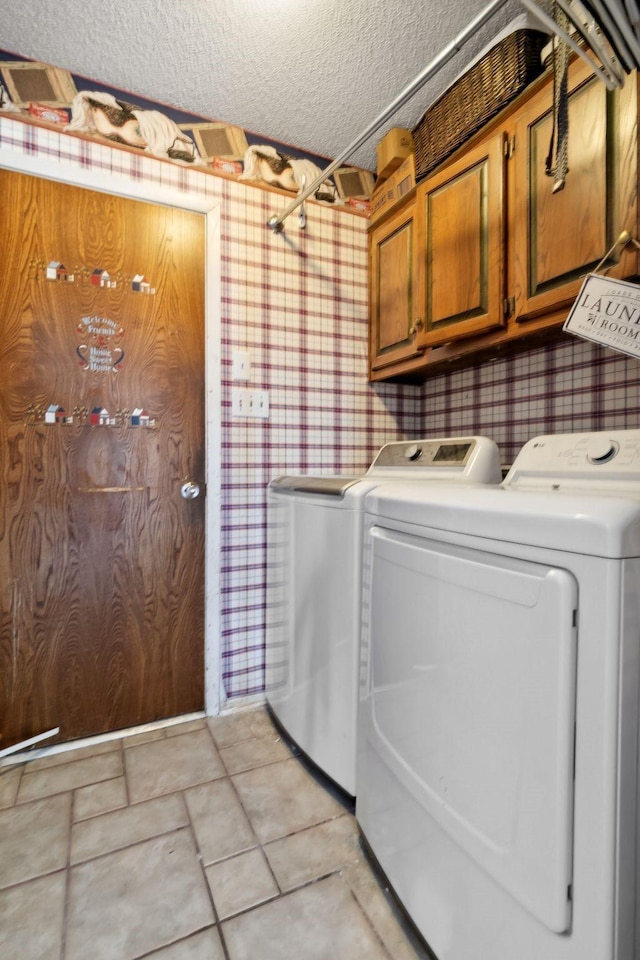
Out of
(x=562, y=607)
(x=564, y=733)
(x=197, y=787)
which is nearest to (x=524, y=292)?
(x=562, y=607)

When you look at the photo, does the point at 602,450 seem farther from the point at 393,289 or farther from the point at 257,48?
the point at 257,48

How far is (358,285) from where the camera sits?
7.22 feet

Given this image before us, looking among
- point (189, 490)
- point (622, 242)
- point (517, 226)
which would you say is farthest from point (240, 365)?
point (622, 242)

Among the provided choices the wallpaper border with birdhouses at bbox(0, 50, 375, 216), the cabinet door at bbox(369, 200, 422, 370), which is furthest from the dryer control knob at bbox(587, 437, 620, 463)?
the wallpaper border with birdhouses at bbox(0, 50, 375, 216)

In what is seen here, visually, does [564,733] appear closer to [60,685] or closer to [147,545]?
[147,545]

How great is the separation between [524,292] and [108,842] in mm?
1994

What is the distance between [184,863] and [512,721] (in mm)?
997

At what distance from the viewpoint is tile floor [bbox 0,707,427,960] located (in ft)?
3.17

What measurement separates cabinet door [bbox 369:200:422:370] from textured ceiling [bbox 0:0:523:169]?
17.2 inches

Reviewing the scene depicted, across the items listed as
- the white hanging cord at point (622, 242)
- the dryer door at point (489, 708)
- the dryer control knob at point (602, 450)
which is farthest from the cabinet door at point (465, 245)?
the dryer door at point (489, 708)

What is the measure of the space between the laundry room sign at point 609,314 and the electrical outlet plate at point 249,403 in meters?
1.22

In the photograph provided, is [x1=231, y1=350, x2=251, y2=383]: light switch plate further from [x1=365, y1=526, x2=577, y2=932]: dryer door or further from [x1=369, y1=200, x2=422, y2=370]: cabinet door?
[x1=365, y1=526, x2=577, y2=932]: dryer door

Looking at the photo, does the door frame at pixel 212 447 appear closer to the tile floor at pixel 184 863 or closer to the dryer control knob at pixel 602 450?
the tile floor at pixel 184 863

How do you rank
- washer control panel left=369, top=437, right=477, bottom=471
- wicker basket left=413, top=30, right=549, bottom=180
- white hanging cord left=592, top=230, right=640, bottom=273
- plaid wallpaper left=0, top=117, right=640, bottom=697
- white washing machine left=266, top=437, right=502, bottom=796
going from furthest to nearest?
plaid wallpaper left=0, top=117, right=640, bottom=697
washer control panel left=369, top=437, right=477, bottom=471
wicker basket left=413, top=30, right=549, bottom=180
white washing machine left=266, top=437, right=502, bottom=796
white hanging cord left=592, top=230, right=640, bottom=273
